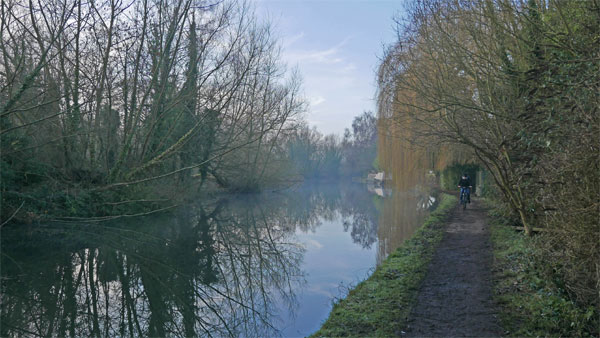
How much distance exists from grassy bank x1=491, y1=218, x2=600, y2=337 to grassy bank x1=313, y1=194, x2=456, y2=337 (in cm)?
110

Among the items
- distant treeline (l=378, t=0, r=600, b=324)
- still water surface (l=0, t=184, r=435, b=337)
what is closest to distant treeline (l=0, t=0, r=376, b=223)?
still water surface (l=0, t=184, r=435, b=337)

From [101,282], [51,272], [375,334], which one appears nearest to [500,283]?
[375,334]

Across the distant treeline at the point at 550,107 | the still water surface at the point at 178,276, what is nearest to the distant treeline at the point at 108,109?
the still water surface at the point at 178,276

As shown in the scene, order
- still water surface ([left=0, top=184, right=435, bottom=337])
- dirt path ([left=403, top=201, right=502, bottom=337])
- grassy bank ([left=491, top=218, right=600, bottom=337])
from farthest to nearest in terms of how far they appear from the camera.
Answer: still water surface ([left=0, top=184, right=435, bottom=337]) < dirt path ([left=403, top=201, right=502, bottom=337]) < grassy bank ([left=491, top=218, right=600, bottom=337])

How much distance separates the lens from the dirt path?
4457mm

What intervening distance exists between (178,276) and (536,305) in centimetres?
581

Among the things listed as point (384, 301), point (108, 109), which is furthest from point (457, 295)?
point (108, 109)

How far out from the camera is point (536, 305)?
4.70 m

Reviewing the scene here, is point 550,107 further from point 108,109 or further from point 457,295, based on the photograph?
point 108,109

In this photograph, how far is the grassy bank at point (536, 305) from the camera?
406 cm

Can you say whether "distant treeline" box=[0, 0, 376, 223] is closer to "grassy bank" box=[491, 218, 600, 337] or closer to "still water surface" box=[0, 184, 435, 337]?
"still water surface" box=[0, 184, 435, 337]

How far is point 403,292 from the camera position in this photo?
5.86 m

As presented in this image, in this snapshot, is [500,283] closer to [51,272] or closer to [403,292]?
[403,292]

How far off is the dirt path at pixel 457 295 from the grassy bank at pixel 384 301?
0.46ft
